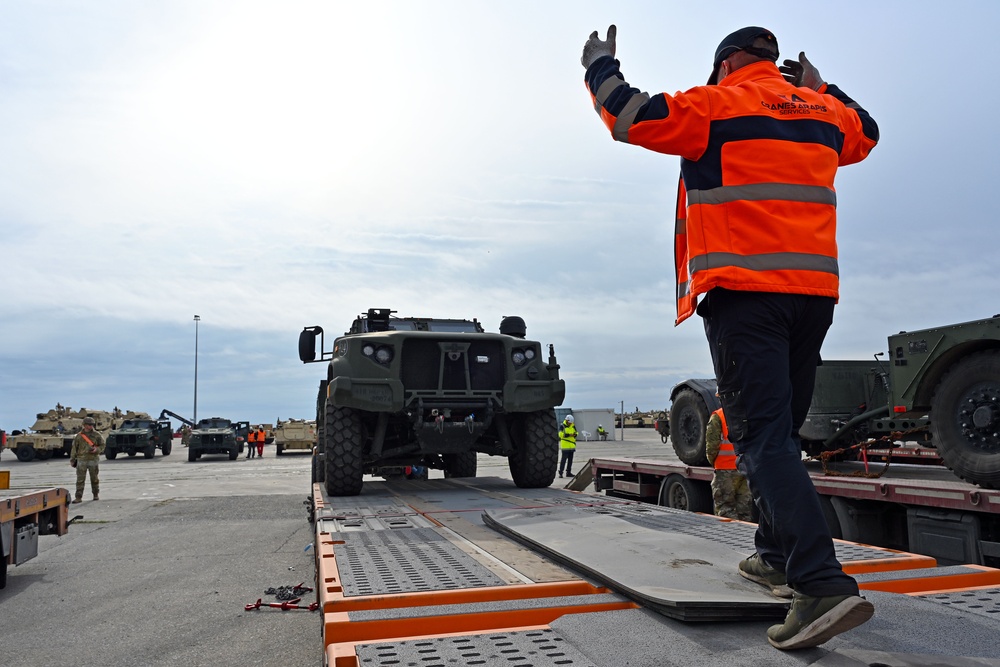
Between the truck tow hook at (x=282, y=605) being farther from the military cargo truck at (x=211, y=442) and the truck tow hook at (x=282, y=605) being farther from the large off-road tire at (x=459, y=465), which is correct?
the military cargo truck at (x=211, y=442)

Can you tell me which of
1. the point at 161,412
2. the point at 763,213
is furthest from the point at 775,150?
the point at 161,412

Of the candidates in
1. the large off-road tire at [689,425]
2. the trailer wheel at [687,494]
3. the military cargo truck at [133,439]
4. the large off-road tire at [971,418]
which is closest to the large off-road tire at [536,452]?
the trailer wheel at [687,494]

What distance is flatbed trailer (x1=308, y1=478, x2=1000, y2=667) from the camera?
1.92 m

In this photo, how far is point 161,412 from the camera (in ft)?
160

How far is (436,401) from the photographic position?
7109 mm

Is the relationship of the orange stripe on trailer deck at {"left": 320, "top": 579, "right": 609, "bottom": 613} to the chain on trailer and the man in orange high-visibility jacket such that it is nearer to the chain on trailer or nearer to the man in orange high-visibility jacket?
the man in orange high-visibility jacket

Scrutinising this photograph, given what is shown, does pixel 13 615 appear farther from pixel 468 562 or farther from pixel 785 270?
pixel 785 270

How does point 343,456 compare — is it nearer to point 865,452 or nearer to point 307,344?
point 307,344

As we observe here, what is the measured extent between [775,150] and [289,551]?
6.99 meters

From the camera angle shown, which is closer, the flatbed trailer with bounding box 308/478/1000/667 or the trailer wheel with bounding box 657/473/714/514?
the flatbed trailer with bounding box 308/478/1000/667

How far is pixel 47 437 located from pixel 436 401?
89.1ft

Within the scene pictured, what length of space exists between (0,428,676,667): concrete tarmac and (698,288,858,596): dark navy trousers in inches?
119

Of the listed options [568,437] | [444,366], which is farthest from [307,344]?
[568,437]

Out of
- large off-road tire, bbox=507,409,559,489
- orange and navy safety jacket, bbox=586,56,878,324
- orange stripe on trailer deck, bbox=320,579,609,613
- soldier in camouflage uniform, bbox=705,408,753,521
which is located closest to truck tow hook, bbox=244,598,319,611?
large off-road tire, bbox=507,409,559,489
